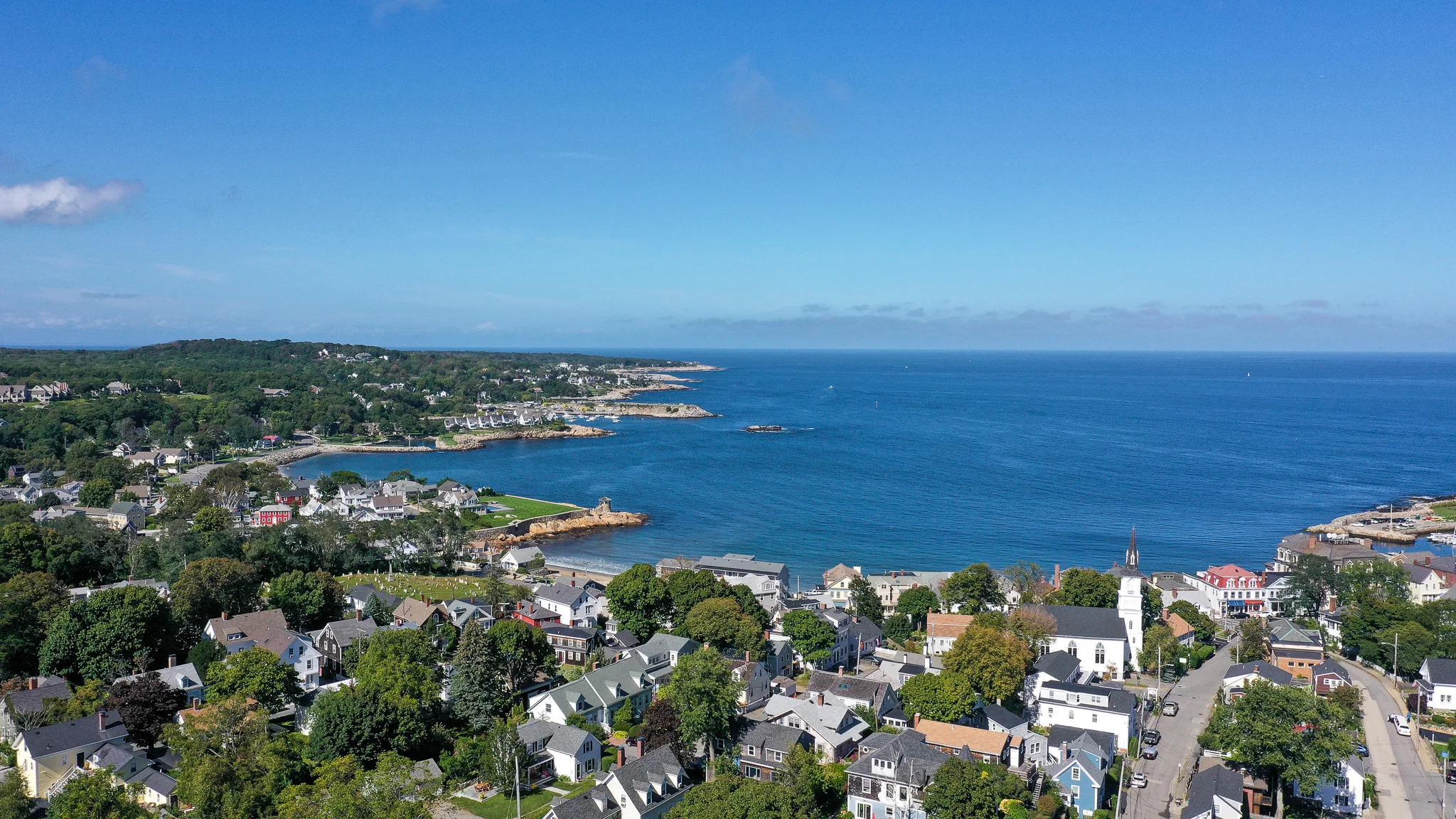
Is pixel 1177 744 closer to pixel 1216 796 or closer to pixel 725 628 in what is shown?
pixel 1216 796

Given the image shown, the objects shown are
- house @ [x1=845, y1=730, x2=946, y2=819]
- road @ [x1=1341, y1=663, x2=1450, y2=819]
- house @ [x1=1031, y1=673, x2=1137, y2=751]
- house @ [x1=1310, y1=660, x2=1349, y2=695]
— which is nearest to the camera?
house @ [x1=845, y1=730, x2=946, y2=819]

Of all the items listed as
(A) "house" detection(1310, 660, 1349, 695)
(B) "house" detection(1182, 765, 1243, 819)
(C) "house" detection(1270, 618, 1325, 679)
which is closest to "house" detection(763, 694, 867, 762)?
(B) "house" detection(1182, 765, 1243, 819)

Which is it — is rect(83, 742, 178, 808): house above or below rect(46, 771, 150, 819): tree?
below

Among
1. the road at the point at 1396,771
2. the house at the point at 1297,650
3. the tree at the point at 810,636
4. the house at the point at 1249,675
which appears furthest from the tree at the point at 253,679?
the house at the point at 1297,650

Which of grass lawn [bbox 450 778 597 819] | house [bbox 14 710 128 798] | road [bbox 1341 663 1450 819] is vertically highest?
house [bbox 14 710 128 798]

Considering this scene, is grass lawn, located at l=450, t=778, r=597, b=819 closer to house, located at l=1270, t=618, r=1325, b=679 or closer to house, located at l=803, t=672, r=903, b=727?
house, located at l=803, t=672, r=903, b=727

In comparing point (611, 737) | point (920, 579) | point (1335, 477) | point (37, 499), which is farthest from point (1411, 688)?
point (37, 499)

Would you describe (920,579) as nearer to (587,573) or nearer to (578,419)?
(587,573)

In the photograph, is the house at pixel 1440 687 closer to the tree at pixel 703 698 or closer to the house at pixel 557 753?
the tree at pixel 703 698
